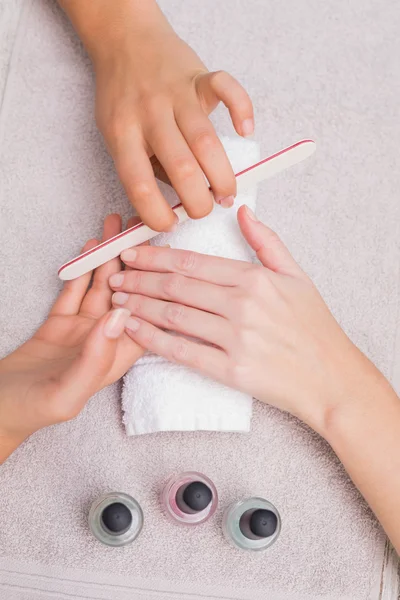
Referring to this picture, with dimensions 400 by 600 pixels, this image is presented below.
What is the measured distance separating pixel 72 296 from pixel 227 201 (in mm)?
214

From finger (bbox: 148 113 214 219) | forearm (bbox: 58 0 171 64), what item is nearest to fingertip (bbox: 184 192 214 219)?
finger (bbox: 148 113 214 219)

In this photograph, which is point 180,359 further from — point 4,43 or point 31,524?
point 4,43

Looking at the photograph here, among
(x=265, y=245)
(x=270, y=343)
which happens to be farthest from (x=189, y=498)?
(x=265, y=245)

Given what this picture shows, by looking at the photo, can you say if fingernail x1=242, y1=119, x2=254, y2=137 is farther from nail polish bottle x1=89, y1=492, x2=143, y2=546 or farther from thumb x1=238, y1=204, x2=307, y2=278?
nail polish bottle x1=89, y1=492, x2=143, y2=546

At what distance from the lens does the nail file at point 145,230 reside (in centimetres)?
73

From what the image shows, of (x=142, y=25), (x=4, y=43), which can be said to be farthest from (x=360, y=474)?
(x=4, y=43)

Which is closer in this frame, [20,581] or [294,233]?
[20,581]

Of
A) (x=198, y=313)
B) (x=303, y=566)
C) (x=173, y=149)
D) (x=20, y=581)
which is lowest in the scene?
(x=303, y=566)

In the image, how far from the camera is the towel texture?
808 millimetres

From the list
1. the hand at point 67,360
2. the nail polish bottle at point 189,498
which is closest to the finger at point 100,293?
the hand at point 67,360

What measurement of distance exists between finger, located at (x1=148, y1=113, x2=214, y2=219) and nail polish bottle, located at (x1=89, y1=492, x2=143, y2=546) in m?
0.32

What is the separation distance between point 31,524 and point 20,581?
0.06 metres

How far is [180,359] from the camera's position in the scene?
2.49 feet

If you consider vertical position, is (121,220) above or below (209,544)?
above
